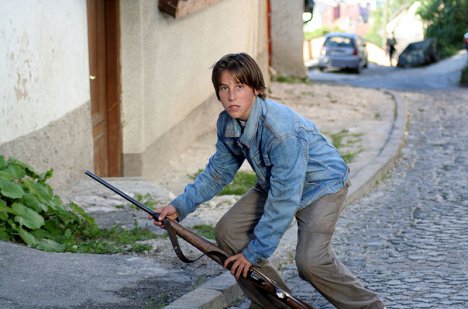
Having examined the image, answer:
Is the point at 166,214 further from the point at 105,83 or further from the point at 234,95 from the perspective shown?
the point at 105,83

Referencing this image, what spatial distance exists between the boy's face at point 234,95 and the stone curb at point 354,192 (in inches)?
45.8

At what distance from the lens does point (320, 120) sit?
14.1 metres

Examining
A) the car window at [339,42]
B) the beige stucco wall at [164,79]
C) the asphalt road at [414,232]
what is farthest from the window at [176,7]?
the car window at [339,42]

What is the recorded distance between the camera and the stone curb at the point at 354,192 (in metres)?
5.11

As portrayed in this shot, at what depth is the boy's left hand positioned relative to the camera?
4.35m

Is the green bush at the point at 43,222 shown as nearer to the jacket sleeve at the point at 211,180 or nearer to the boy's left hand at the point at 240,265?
the jacket sleeve at the point at 211,180

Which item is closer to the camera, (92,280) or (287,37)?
(92,280)

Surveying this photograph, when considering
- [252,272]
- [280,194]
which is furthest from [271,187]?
[252,272]

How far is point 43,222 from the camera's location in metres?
6.08

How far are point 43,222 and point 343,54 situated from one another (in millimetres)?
32951

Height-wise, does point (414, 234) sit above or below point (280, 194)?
below

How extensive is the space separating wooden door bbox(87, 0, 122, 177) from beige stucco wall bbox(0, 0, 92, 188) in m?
0.49

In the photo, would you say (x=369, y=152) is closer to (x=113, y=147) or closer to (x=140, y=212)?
(x=113, y=147)

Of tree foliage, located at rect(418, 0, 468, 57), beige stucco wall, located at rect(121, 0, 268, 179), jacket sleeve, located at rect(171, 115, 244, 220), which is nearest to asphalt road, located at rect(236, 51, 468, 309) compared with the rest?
jacket sleeve, located at rect(171, 115, 244, 220)
